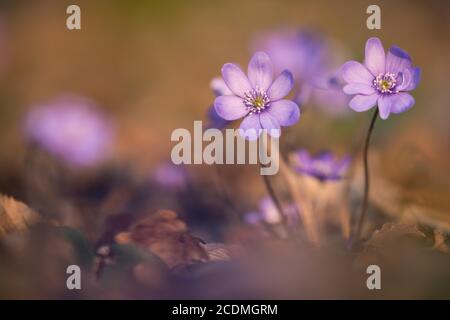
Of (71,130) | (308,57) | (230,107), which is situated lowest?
(230,107)

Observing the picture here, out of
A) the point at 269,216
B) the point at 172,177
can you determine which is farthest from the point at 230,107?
the point at 172,177

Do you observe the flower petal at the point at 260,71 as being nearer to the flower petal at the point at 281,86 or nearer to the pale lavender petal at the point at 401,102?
the flower petal at the point at 281,86

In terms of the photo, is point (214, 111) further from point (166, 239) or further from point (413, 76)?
point (413, 76)

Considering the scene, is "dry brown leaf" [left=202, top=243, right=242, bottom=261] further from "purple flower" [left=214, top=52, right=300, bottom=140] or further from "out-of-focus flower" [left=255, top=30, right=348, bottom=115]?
"out-of-focus flower" [left=255, top=30, right=348, bottom=115]

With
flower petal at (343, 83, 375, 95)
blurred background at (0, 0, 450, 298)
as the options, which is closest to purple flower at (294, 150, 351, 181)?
blurred background at (0, 0, 450, 298)

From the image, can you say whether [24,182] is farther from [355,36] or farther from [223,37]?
[355,36]
